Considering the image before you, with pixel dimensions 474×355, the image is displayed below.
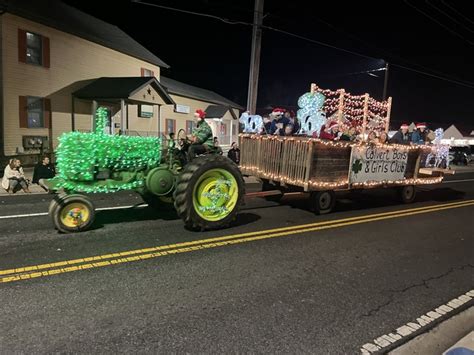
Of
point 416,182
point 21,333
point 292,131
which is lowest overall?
point 21,333

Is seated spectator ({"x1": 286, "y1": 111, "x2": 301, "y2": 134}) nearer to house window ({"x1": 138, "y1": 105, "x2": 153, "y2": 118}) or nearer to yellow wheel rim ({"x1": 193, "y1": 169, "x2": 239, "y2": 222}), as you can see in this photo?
yellow wheel rim ({"x1": 193, "y1": 169, "x2": 239, "y2": 222})

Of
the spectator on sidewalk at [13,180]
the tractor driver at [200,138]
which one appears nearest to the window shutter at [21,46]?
the spectator on sidewalk at [13,180]

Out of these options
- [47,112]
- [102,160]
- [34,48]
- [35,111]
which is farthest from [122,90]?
[102,160]

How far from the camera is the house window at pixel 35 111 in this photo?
1627 centimetres

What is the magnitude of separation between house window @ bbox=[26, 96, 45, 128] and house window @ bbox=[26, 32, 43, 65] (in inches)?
65.0

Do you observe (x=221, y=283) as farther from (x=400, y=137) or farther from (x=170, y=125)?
(x=170, y=125)

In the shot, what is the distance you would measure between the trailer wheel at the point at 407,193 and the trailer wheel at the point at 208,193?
577 cm

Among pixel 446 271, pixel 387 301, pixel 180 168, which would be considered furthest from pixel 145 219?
pixel 446 271

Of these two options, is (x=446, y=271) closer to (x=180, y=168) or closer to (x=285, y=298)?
(x=285, y=298)

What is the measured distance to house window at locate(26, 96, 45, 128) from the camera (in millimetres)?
16266

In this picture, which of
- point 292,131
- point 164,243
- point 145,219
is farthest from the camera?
point 292,131

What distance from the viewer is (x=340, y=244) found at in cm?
617

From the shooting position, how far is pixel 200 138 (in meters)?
7.34

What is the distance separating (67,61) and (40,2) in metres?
3.42
